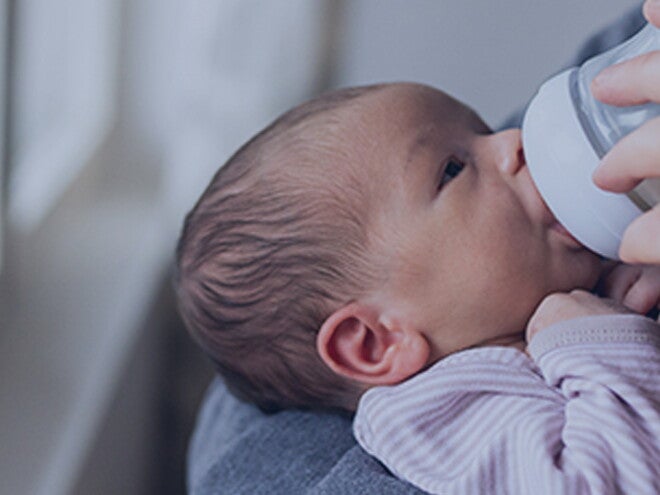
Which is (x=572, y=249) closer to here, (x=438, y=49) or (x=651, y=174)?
(x=651, y=174)

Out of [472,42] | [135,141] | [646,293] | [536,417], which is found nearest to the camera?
[536,417]

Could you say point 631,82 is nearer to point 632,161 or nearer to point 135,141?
point 632,161

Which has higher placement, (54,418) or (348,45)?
(348,45)

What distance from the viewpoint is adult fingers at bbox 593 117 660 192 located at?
0.68 m

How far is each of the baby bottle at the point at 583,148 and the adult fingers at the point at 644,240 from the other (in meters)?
0.11

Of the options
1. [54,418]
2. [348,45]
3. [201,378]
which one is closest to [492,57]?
[348,45]

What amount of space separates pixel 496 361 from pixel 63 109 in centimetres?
116

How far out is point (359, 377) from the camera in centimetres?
96

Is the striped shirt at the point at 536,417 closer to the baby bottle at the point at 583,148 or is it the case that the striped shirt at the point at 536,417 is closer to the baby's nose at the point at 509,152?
the baby bottle at the point at 583,148

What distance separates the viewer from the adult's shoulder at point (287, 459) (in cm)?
85

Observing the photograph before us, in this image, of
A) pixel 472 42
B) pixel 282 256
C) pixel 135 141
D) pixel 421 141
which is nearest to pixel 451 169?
pixel 421 141

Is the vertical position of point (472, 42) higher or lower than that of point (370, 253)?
lower

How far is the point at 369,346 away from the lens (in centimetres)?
96

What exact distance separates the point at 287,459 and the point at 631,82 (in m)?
0.44
